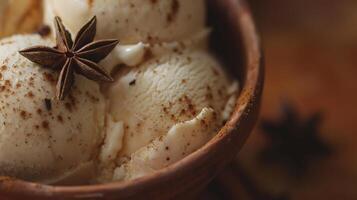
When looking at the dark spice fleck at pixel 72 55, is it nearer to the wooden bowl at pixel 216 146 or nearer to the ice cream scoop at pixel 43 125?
the ice cream scoop at pixel 43 125

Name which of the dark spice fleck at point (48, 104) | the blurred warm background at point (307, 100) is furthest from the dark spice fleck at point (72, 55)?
the blurred warm background at point (307, 100)

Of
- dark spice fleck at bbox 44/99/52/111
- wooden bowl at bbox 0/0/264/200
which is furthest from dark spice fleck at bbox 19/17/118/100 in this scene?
wooden bowl at bbox 0/0/264/200

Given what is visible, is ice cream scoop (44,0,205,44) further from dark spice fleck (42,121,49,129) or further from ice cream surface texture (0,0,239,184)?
dark spice fleck (42,121,49,129)

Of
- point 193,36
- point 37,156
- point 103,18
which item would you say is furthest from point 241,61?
point 37,156

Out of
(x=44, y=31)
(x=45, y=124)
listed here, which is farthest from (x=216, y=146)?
(x=44, y=31)

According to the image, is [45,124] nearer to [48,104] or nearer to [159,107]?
[48,104]
